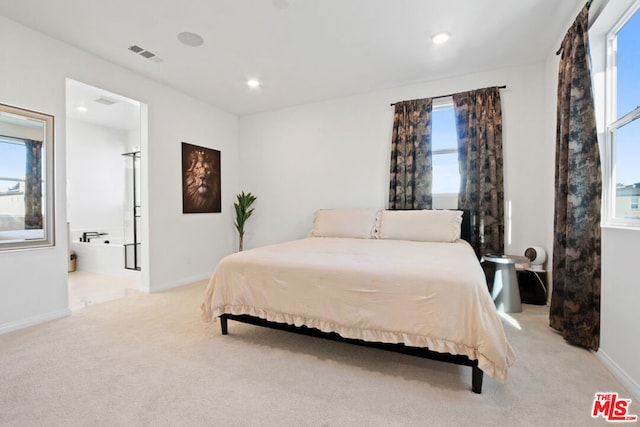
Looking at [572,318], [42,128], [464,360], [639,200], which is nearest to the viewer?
[464,360]

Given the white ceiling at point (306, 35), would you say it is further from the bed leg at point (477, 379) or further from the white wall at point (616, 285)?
the bed leg at point (477, 379)

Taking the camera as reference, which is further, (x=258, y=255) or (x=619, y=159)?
(x=258, y=255)

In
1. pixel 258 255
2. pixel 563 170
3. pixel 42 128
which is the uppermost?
pixel 42 128

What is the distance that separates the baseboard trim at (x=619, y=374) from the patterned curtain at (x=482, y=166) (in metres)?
1.49

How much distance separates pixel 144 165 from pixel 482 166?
4.03 metres

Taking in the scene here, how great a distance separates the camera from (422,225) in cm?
328

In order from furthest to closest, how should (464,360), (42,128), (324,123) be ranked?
(324,123)
(42,128)
(464,360)

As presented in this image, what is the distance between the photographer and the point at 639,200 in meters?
1.75

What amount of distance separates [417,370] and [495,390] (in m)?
0.42

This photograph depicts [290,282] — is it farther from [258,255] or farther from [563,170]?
[563,170]

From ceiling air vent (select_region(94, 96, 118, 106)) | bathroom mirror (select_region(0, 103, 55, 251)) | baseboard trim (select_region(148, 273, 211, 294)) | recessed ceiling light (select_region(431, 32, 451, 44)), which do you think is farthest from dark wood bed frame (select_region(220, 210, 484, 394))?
ceiling air vent (select_region(94, 96, 118, 106))

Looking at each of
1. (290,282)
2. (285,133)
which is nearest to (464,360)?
(290,282)

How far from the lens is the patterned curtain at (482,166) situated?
11.0ft

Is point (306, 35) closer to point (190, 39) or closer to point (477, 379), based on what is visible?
point (190, 39)
